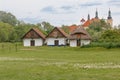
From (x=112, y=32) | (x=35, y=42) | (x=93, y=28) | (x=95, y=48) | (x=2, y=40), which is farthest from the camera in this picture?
(x=93, y=28)

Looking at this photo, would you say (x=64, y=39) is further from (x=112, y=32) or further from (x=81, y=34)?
(x=112, y=32)

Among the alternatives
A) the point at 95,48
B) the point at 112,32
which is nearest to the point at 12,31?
the point at 112,32

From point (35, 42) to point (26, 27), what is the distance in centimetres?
2108

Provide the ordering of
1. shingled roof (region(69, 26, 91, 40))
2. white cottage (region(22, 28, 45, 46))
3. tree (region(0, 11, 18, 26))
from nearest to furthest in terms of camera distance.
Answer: shingled roof (region(69, 26, 91, 40)), white cottage (region(22, 28, 45, 46)), tree (region(0, 11, 18, 26))

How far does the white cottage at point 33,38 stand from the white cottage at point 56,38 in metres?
2.11

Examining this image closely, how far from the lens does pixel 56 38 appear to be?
91.1 m

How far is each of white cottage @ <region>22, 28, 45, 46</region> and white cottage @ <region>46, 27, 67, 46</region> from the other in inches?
83.1

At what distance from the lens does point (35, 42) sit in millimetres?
92875

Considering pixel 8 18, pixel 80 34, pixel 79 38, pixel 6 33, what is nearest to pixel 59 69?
pixel 79 38

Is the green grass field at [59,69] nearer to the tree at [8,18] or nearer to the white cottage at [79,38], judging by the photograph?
the white cottage at [79,38]

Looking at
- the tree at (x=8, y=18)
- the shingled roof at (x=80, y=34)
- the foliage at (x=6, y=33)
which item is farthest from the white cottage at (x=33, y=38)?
the tree at (x=8, y=18)

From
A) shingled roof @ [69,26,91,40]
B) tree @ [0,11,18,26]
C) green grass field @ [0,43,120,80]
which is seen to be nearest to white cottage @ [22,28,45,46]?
shingled roof @ [69,26,91,40]

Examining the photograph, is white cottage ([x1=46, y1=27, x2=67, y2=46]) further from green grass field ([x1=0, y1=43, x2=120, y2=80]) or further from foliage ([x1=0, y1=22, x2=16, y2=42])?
green grass field ([x1=0, y1=43, x2=120, y2=80])

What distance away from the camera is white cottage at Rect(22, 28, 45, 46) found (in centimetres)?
9162
